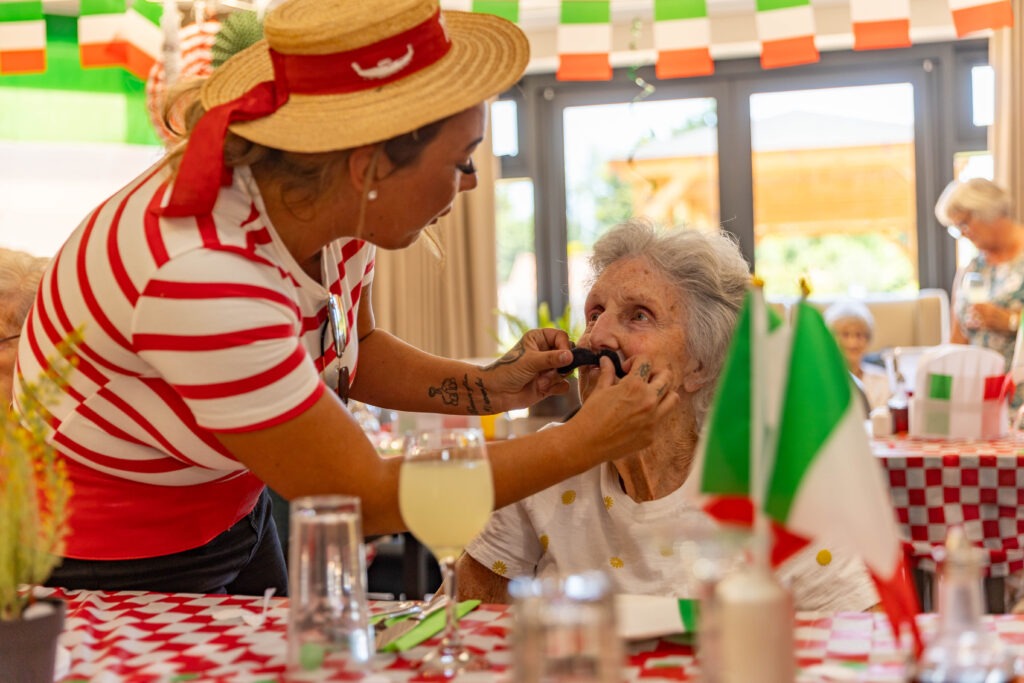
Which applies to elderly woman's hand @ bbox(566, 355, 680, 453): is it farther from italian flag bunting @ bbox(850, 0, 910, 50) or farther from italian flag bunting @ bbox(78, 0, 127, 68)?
italian flag bunting @ bbox(78, 0, 127, 68)

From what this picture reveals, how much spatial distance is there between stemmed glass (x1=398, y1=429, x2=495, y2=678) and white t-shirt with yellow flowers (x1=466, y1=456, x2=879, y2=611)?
2.03 ft

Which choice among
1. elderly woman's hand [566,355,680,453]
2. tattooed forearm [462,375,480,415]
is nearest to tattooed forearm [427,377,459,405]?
tattooed forearm [462,375,480,415]

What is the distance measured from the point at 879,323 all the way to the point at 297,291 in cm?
552

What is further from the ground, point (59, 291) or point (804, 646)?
point (59, 291)

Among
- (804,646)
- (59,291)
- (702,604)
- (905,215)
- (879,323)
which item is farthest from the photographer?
(905,215)

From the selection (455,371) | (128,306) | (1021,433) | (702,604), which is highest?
(128,306)

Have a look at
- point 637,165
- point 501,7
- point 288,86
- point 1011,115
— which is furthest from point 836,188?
point 288,86

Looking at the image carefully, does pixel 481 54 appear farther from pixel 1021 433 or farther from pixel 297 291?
pixel 1021 433

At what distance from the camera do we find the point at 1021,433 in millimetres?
3646

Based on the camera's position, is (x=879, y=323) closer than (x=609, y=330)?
No

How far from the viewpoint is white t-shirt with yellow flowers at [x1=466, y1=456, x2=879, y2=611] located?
180cm

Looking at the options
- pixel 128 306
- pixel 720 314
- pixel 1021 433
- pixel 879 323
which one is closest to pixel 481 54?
pixel 128 306

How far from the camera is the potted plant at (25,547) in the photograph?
110cm

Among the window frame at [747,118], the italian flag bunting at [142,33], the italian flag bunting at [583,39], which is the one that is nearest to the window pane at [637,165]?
the window frame at [747,118]
